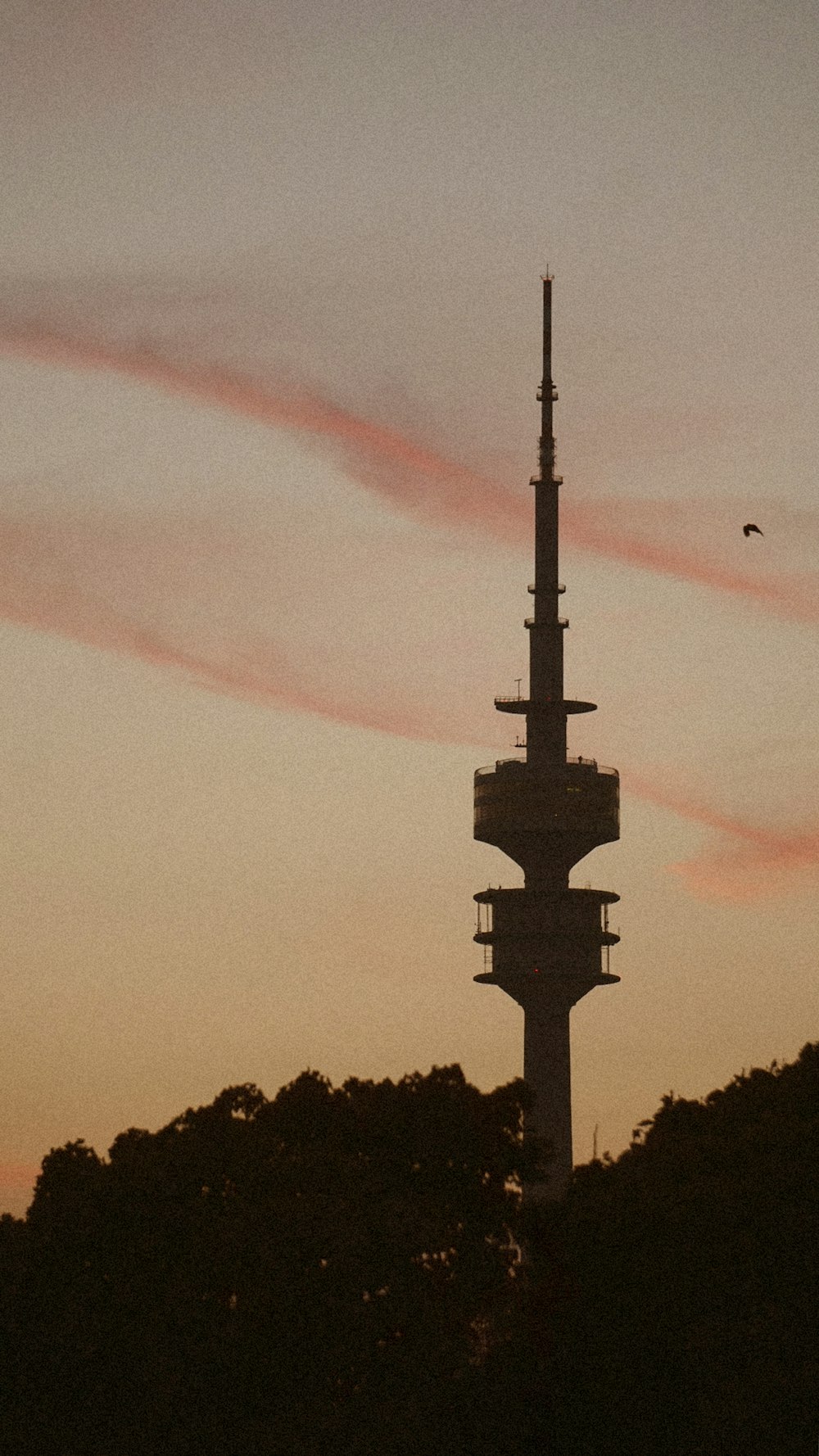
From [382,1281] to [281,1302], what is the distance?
3.24 m

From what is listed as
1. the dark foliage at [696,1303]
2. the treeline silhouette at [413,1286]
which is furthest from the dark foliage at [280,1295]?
the dark foliage at [696,1303]

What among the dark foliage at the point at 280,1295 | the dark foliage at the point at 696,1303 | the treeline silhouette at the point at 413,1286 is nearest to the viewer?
the dark foliage at the point at 696,1303

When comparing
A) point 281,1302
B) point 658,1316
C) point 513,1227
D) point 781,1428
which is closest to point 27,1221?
point 281,1302

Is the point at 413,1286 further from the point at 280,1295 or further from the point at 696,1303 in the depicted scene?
the point at 696,1303

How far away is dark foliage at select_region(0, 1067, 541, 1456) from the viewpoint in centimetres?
6450

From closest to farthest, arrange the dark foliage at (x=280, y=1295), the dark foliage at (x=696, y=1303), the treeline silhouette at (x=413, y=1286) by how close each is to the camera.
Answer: the dark foliage at (x=696, y=1303), the treeline silhouette at (x=413, y=1286), the dark foliage at (x=280, y=1295)

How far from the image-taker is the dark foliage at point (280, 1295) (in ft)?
212

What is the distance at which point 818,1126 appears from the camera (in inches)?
2569

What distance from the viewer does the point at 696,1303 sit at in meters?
61.4

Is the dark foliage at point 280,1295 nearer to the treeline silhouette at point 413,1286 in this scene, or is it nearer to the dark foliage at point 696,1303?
the treeline silhouette at point 413,1286

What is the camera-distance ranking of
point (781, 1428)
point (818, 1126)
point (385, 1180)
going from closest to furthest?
1. point (781, 1428)
2. point (818, 1126)
3. point (385, 1180)

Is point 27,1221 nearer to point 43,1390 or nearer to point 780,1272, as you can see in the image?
point 43,1390

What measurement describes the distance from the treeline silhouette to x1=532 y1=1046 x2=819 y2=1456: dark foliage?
76 mm

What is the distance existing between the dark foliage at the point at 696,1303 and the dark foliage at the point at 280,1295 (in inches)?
83.3
